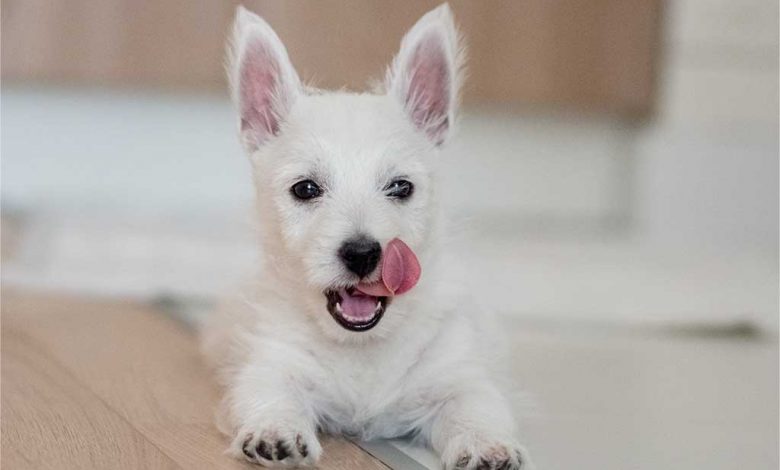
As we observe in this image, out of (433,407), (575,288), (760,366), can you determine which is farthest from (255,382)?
(575,288)

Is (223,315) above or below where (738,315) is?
below

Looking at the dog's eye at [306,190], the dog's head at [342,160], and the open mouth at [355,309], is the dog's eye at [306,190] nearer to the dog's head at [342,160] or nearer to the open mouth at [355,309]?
the dog's head at [342,160]

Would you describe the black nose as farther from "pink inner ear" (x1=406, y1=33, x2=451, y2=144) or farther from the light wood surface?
the light wood surface

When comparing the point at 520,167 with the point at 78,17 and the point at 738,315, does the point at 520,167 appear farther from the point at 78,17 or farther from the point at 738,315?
the point at 78,17

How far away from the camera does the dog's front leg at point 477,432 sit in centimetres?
171

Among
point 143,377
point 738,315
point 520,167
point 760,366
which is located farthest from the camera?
point 520,167

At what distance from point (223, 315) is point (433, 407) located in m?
0.66

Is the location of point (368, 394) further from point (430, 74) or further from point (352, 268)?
point (430, 74)

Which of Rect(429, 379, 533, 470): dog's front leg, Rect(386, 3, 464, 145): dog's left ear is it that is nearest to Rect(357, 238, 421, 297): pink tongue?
Rect(429, 379, 533, 470): dog's front leg

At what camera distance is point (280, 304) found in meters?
2.10

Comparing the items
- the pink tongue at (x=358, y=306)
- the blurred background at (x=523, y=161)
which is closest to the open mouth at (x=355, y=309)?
the pink tongue at (x=358, y=306)

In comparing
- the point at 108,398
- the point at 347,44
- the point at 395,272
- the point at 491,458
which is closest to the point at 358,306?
the point at 395,272

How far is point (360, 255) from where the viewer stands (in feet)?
5.89

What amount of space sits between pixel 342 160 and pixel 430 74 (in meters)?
0.31
